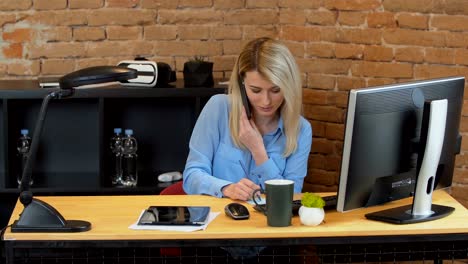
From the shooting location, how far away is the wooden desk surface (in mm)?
2383

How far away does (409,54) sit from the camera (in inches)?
145

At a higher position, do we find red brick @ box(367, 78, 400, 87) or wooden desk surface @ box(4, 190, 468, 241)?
red brick @ box(367, 78, 400, 87)

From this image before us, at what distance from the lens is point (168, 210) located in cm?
258

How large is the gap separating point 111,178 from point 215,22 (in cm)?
96

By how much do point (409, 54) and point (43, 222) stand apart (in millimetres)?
A: 1933

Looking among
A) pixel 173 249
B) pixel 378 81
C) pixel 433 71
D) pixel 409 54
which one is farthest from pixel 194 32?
pixel 173 249

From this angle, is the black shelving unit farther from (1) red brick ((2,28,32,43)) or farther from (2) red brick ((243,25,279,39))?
(2) red brick ((243,25,279,39))

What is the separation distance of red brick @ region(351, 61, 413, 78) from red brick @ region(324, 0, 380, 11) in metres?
0.25

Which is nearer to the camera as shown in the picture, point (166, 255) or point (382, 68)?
point (166, 255)

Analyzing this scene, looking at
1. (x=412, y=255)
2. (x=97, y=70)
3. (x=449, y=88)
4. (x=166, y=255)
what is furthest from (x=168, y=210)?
(x=449, y=88)

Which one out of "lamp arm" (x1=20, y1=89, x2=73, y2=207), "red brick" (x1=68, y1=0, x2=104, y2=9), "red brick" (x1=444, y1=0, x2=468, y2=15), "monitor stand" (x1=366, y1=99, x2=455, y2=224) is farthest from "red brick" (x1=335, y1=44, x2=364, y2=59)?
"lamp arm" (x1=20, y1=89, x2=73, y2=207)

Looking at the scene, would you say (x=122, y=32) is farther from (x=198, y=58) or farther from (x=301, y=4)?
(x=301, y=4)

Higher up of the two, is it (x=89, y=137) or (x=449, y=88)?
(x=449, y=88)

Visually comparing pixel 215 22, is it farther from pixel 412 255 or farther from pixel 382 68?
pixel 412 255
